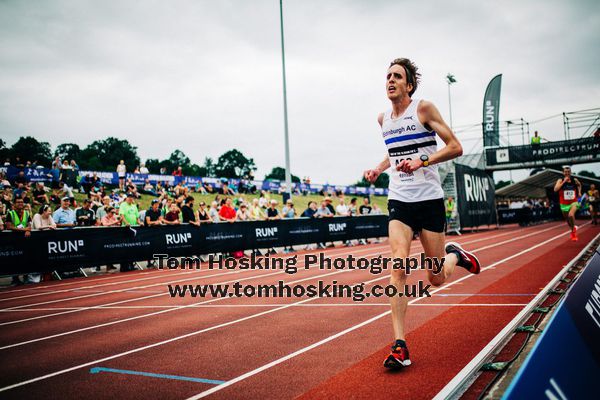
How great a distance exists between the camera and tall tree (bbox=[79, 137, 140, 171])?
320 feet

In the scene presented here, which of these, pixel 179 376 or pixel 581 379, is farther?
pixel 179 376

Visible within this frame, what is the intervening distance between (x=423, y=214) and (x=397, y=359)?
1.23 metres

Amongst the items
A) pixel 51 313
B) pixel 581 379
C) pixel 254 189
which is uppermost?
pixel 254 189

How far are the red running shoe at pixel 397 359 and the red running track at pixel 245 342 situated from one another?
0.23 ft

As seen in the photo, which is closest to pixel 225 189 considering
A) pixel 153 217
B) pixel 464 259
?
pixel 153 217

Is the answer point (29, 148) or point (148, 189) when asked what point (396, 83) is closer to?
point (148, 189)

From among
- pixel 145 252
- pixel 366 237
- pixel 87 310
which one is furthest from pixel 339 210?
pixel 87 310

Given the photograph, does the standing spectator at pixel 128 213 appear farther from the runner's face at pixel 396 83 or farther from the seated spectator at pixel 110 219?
the runner's face at pixel 396 83

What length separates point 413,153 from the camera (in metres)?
3.87

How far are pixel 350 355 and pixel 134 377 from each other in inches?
72.7

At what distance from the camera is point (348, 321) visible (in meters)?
5.34

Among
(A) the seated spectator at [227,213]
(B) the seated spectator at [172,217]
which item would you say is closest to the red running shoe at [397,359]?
(B) the seated spectator at [172,217]

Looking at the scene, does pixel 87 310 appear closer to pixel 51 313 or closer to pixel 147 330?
pixel 51 313

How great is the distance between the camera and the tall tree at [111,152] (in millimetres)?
97438
